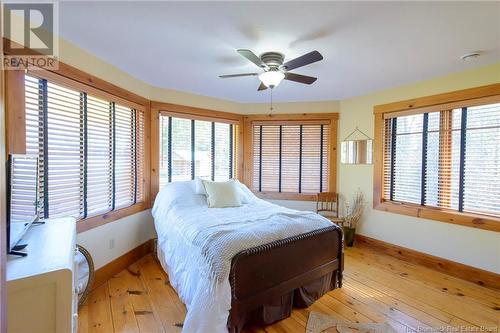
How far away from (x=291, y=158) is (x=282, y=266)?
106 inches

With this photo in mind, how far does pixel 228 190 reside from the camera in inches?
132

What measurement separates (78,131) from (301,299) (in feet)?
8.85

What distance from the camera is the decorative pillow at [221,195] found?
3.18 metres

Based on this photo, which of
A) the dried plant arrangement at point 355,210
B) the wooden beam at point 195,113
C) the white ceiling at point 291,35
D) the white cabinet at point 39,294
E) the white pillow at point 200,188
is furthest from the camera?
the dried plant arrangement at point 355,210

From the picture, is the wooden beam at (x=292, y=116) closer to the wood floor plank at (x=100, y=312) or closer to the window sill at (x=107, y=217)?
the window sill at (x=107, y=217)

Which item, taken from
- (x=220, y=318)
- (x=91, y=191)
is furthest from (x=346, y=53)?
(x=91, y=191)

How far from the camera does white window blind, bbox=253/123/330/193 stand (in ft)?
14.6

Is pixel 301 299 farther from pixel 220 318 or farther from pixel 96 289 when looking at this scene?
pixel 96 289

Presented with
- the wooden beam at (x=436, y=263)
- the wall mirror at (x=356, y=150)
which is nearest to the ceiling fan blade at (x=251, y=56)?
the wall mirror at (x=356, y=150)

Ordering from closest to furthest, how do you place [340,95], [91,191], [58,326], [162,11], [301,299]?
[58,326] < [162,11] < [301,299] < [91,191] < [340,95]

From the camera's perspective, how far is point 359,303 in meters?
2.38

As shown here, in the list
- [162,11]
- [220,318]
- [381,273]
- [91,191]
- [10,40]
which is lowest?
[381,273]

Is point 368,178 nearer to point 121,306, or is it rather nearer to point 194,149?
point 194,149

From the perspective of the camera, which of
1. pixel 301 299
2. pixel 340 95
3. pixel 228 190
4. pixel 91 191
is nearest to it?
pixel 301 299
